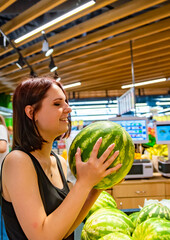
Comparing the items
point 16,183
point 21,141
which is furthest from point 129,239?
point 21,141

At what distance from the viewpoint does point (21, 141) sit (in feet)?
3.59

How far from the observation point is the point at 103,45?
22.2ft

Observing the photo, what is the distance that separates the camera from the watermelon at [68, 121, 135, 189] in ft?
3.14

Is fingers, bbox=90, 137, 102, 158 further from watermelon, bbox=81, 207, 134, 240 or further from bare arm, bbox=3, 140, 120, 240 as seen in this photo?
watermelon, bbox=81, 207, 134, 240

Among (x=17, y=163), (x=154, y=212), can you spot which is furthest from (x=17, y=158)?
(x=154, y=212)

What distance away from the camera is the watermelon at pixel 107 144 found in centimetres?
96

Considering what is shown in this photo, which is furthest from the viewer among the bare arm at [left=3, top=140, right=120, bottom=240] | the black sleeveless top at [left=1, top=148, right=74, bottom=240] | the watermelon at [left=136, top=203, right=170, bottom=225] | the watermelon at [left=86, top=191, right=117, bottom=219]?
the watermelon at [left=86, top=191, right=117, bottom=219]

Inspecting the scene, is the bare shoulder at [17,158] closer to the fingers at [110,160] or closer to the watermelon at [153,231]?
the fingers at [110,160]

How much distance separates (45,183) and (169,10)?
5.05m

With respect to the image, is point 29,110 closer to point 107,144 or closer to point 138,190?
point 107,144

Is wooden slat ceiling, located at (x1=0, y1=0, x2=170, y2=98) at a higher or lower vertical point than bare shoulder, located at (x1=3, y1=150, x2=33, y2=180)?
higher

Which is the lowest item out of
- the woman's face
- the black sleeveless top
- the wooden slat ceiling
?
the black sleeveless top

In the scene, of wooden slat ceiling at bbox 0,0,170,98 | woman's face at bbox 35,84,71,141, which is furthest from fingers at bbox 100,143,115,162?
wooden slat ceiling at bbox 0,0,170,98

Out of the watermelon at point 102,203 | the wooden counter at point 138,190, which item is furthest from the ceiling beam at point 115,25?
the watermelon at point 102,203
